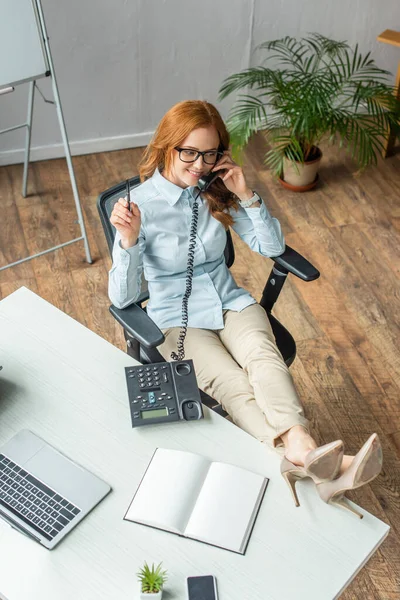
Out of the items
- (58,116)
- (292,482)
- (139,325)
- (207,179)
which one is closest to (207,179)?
(207,179)

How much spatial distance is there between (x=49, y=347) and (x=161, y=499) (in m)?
0.58

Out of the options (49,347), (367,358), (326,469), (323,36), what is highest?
(326,469)

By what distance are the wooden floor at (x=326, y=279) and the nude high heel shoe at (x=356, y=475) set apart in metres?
0.83

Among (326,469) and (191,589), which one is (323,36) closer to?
(326,469)

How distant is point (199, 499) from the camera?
5.16 feet

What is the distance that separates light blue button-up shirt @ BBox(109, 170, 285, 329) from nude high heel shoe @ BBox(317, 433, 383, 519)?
0.77m

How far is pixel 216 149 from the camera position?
202 cm

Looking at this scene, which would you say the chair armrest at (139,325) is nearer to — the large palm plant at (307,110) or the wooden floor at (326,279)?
the wooden floor at (326,279)

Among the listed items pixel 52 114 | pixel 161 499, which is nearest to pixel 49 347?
pixel 161 499

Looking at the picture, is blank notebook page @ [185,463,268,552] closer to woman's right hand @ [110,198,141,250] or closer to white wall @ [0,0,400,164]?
woman's right hand @ [110,198,141,250]

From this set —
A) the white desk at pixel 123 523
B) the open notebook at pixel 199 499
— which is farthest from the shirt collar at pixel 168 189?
the open notebook at pixel 199 499

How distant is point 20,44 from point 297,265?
147 centimetres

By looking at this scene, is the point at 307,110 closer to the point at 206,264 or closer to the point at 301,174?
the point at 301,174

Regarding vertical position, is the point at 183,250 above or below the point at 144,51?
above
